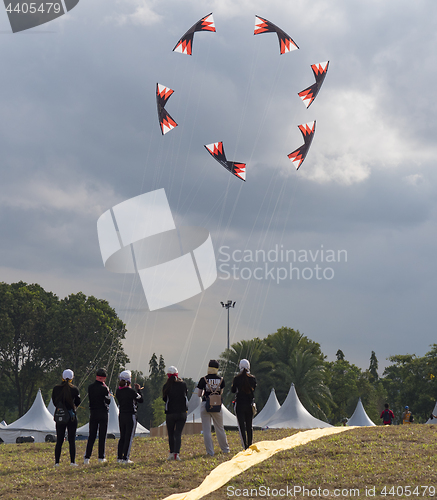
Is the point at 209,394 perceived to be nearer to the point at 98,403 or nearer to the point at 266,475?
the point at 98,403

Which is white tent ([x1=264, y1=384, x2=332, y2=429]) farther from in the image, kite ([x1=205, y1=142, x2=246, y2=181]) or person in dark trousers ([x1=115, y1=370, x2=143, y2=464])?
person in dark trousers ([x1=115, y1=370, x2=143, y2=464])

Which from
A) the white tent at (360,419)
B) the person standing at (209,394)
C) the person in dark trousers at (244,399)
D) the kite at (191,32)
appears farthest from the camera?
the white tent at (360,419)

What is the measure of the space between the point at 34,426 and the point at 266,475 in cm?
2984

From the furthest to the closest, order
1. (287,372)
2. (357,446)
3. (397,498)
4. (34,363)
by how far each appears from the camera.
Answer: (34,363) < (287,372) < (357,446) < (397,498)

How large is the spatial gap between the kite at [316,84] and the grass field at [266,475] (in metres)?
15.6

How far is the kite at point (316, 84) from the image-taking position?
24031 millimetres

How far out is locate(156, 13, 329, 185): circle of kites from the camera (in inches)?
942

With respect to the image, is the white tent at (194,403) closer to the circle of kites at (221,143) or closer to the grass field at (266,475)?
the circle of kites at (221,143)

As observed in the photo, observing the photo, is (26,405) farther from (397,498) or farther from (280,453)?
(397,498)

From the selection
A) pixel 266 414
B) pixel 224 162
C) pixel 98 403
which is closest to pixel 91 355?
pixel 266 414

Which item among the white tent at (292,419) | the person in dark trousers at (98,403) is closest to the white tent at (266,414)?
the white tent at (292,419)

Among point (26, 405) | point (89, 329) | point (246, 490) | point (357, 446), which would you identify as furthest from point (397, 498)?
point (26, 405)

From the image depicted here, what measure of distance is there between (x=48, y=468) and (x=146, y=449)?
403cm

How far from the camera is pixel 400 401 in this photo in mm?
64625
